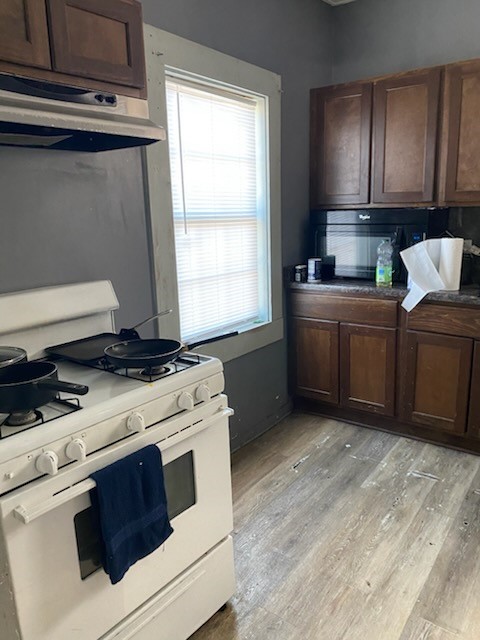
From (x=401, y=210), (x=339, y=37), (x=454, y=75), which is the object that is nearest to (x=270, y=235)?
(x=401, y=210)

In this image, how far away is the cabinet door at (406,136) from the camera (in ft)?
8.95

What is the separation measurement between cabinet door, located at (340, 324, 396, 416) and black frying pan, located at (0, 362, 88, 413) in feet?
6.62

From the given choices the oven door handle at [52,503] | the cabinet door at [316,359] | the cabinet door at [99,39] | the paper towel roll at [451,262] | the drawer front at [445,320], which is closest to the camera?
the oven door handle at [52,503]

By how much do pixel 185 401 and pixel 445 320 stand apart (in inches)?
70.0

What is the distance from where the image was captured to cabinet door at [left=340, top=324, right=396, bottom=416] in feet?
9.51

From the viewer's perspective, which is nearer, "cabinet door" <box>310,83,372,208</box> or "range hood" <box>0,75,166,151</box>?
"range hood" <box>0,75,166,151</box>

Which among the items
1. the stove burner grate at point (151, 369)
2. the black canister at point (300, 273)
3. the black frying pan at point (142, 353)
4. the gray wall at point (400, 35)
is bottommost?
the stove burner grate at point (151, 369)

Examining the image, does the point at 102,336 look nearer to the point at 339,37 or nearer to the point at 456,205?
the point at 456,205

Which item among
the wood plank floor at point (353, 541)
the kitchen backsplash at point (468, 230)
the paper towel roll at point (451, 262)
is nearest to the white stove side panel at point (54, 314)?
the wood plank floor at point (353, 541)

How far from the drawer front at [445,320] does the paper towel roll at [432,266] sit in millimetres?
70

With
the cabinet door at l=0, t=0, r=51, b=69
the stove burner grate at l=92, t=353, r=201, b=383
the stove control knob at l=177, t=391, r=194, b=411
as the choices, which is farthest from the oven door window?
the cabinet door at l=0, t=0, r=51, b=69

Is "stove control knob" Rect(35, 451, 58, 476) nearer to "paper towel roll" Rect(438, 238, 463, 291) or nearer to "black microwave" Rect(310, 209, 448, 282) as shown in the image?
"paper towel roll" Rect(438, 238, 463, 291)

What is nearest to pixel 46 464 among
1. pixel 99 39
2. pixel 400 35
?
pixel 99 39

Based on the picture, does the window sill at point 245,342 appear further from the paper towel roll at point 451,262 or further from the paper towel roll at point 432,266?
the paper towel roll at point 451,262
